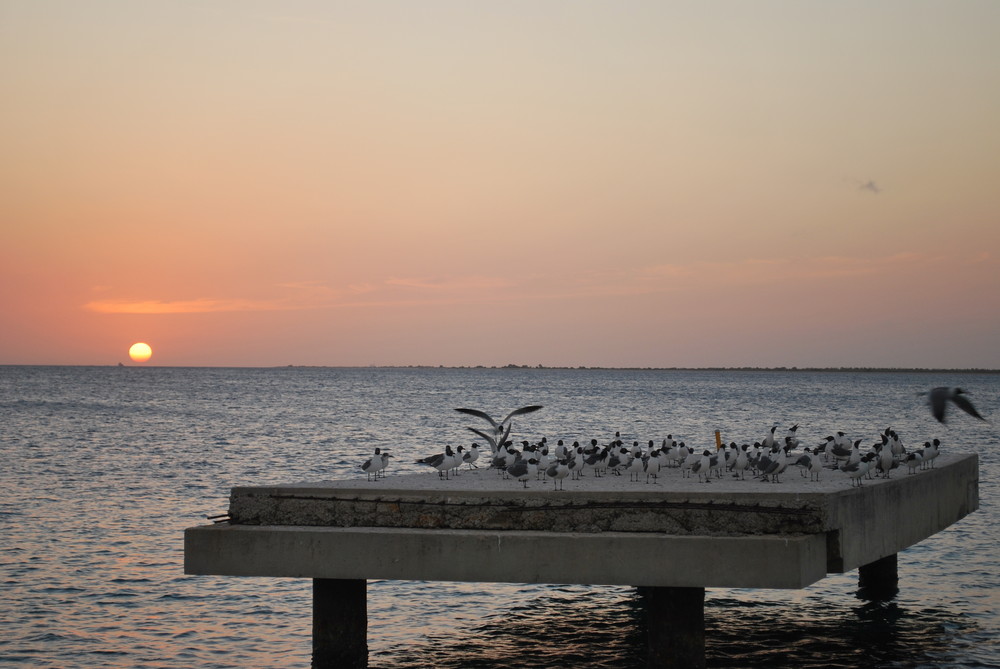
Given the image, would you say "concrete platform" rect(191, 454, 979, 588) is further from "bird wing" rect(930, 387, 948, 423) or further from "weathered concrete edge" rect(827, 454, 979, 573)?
"bird wing" rect(930, 387, 948, 423)

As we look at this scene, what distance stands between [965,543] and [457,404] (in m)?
100

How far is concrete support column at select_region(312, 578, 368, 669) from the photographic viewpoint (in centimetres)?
1590

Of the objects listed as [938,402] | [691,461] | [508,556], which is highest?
[938,402]

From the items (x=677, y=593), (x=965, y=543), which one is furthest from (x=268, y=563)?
(x=965, y=543)

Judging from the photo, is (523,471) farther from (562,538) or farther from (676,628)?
(676,628)

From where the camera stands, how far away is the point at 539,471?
19.4 metres

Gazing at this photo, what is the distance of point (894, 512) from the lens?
17.0 metres

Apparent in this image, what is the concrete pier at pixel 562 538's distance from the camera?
45.4 ft

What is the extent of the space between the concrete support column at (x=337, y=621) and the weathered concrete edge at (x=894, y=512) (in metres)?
6.39

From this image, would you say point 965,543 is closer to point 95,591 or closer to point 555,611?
point 555,611

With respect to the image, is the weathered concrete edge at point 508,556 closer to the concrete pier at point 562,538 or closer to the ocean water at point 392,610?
the concrete pier at point 562,538

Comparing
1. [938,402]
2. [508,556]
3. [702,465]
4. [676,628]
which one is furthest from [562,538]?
[938,402]

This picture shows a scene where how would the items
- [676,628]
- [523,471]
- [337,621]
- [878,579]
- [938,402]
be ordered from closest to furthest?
1. [676,628]
2. [337,621]
3. [523,471]
4. [938,402]
5. [878,579]

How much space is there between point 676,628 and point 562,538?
2.09m
